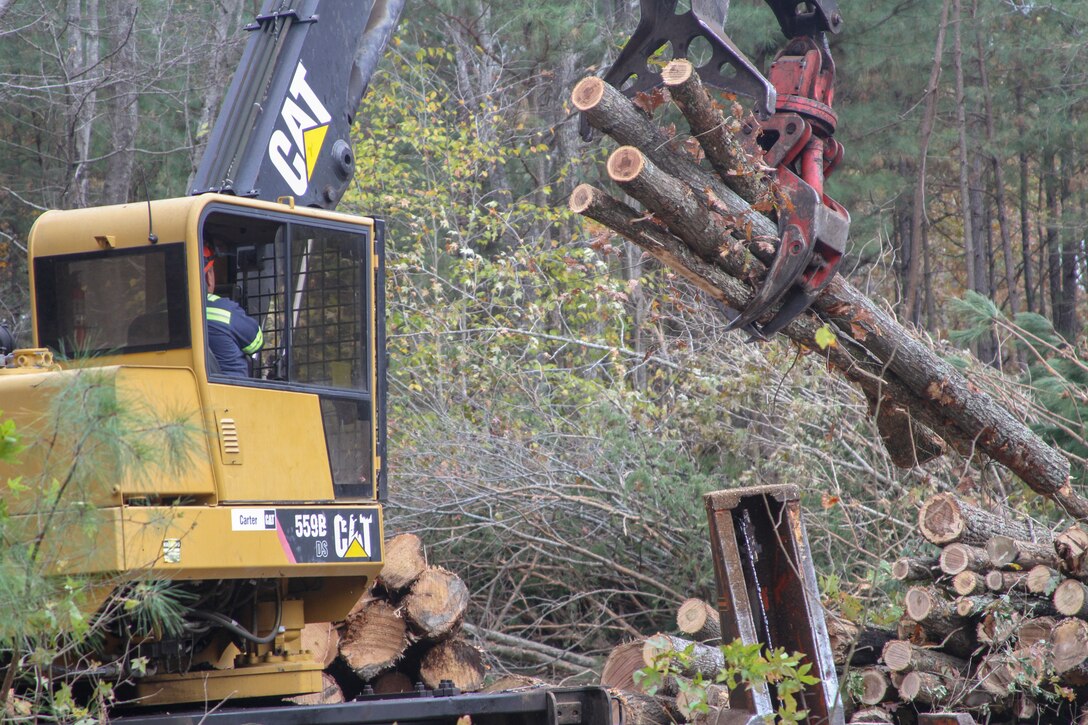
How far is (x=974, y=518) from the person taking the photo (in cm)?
649

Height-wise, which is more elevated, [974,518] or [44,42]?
[44,42]

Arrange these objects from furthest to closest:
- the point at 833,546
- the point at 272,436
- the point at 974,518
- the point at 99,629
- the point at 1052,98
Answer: the point at 1052,98 → the point at 833,546 → the point at 974,518 → the point at 272,436 → the point at 99,629

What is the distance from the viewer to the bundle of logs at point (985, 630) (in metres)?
5.94

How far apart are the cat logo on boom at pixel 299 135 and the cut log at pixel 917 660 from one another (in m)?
Answer: 3.82

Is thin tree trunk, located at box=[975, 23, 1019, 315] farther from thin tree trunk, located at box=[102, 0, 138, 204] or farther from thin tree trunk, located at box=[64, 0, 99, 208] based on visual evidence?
thin tree trunk, located at box=[64, 0, 99, 208]

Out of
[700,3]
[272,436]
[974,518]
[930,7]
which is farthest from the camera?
[930,7]

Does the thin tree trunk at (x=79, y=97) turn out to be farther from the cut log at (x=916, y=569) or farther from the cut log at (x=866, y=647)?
the cut log at (x=916, y=569)

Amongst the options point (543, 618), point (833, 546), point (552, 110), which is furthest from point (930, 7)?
point (543, 618)

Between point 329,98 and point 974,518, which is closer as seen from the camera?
point 329,98

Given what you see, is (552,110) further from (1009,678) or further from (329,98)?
(1009,678)

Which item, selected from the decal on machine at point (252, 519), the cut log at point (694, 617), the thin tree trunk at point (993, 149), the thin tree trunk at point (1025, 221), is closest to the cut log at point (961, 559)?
the cut log at point (694, 617)

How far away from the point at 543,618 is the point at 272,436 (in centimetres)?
444

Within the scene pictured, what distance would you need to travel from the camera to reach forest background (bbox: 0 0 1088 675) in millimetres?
8523

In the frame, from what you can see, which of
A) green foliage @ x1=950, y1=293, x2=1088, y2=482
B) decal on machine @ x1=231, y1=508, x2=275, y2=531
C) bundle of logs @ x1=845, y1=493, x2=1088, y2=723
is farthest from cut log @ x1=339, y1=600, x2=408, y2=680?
green foliage @ x1=950, y1=293, x2=1088, y2=482
